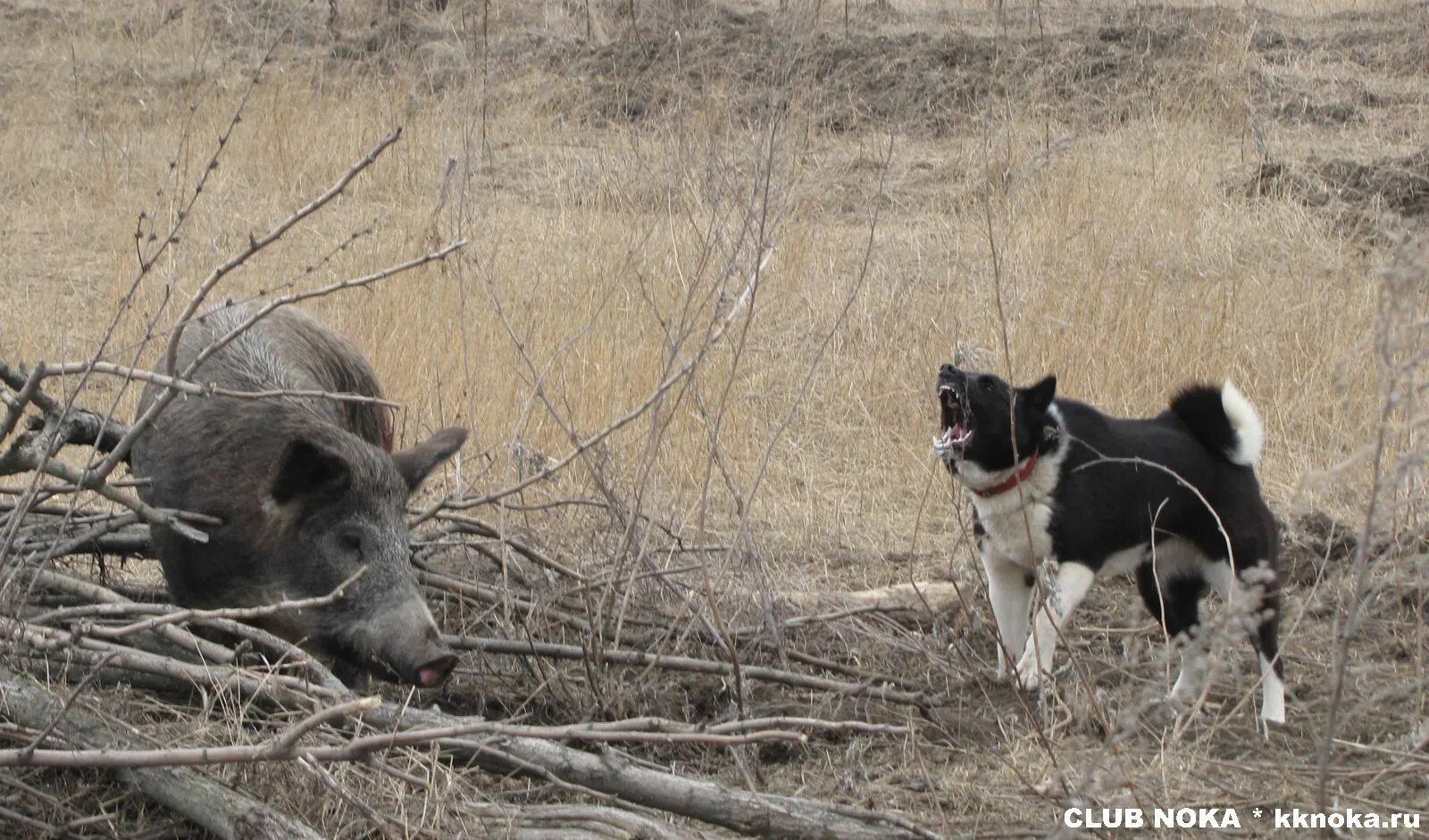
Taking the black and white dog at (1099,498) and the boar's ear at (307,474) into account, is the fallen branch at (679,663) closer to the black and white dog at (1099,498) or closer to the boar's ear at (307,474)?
the black and white dog at (1099,498)

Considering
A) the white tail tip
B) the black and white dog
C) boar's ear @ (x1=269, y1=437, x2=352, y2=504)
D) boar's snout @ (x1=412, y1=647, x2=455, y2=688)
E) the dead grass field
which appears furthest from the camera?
the white tail tip

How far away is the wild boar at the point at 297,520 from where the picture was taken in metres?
4.77

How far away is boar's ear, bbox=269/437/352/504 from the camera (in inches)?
193

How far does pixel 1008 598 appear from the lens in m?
5.45

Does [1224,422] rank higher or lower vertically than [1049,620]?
higher

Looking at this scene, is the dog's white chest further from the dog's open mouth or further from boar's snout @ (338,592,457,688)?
boar's snout @ (338,592,457,688)

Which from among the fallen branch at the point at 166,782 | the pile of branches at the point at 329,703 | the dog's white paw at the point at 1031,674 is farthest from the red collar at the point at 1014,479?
the fallen branch at the point at 166,782

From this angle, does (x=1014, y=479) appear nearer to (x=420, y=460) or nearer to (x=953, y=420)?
(x=953, y=420)

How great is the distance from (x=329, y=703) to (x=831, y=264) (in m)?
6.79

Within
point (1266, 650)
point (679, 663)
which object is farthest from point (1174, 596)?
point (679, 663)

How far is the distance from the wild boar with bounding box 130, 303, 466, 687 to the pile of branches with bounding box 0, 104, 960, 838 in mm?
147

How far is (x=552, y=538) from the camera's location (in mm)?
6277

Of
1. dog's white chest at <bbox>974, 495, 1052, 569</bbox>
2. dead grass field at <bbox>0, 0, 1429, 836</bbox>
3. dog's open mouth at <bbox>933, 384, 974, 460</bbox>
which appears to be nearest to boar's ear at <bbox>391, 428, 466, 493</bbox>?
dead grass field at <bbox>0, 0, 1429, 836</bbox>

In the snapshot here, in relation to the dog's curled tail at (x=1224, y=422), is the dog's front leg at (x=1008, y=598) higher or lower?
lower
